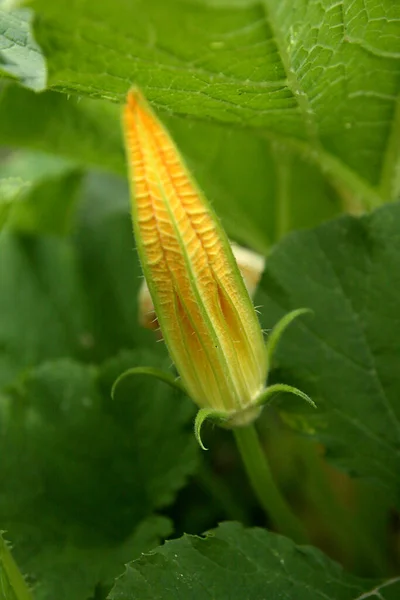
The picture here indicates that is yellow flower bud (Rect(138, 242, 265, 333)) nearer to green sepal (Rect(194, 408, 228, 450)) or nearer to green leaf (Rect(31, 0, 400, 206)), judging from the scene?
green leaf (Rect(31, 0, 400, 206))

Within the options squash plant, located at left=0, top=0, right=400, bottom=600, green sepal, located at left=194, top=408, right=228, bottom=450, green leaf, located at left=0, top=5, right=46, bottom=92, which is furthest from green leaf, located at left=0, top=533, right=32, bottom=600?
green leaf, located at left=0, top=5, right=46, bottom=92

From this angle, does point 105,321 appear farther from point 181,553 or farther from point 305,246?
point 181,553

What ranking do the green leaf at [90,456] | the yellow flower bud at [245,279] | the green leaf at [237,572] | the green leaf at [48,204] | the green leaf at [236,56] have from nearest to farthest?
the green leaf at [236,56] < the green leaf at [237,572] < the green leaf at [90,456] < the yellow flower bud at [245,279] < the green leaf at [48,204]

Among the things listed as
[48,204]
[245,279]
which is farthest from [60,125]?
[245,279]

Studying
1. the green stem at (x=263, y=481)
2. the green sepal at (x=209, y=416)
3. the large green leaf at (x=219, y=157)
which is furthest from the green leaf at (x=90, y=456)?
the large green leaf at (x=219, y=157)

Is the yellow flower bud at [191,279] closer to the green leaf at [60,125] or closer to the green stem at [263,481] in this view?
the green stem at [263,481]
